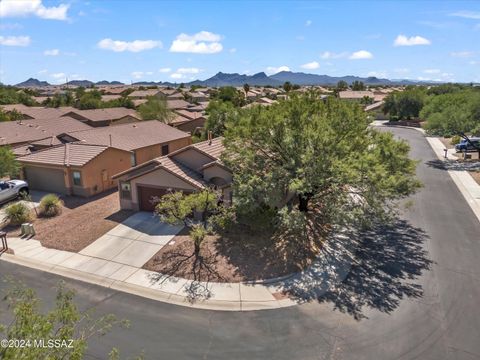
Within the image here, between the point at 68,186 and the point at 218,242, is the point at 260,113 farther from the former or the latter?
the point at 68,186

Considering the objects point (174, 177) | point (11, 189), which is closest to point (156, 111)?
point (11, 189)

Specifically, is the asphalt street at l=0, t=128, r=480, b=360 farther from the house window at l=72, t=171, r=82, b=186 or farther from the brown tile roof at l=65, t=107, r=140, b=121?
the brown tile roof at l=65, t=107, r=140, b=121

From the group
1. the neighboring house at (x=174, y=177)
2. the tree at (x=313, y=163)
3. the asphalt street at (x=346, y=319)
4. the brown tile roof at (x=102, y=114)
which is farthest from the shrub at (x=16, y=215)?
the brown tile roof at (x=102, y=114)

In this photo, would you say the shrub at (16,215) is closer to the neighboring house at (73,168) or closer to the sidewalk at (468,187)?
the neighboring house at (73,168)

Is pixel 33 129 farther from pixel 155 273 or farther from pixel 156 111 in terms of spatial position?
pixel 155 273

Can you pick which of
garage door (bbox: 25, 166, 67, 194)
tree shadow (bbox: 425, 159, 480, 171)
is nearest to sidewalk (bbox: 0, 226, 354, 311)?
garage door (bbox: 25, 166, 67, 194)
